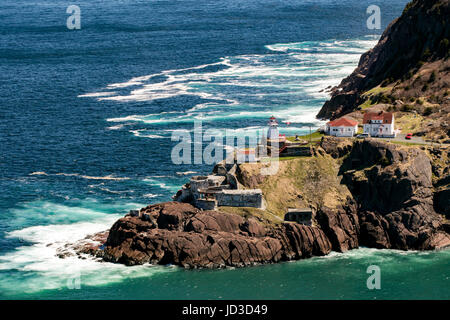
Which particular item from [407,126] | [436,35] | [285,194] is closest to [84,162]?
[285,194]

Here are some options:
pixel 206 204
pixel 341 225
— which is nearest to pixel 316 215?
pixel 341 225

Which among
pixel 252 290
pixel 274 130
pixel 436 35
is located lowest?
pixel 252 290

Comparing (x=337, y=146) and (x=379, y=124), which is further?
(x=379, y=124)

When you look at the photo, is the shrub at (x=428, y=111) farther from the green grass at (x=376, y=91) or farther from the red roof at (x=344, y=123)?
the green grass at (x=376, y=91)

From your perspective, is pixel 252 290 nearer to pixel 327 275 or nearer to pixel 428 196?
pixel 327 275

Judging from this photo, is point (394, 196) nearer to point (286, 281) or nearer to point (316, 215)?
point (316, 215)

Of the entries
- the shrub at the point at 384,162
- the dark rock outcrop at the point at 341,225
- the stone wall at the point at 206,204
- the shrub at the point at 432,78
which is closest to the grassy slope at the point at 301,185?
the dark rock outcrop at the point at 341,225

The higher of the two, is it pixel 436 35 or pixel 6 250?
pixel 436 35
